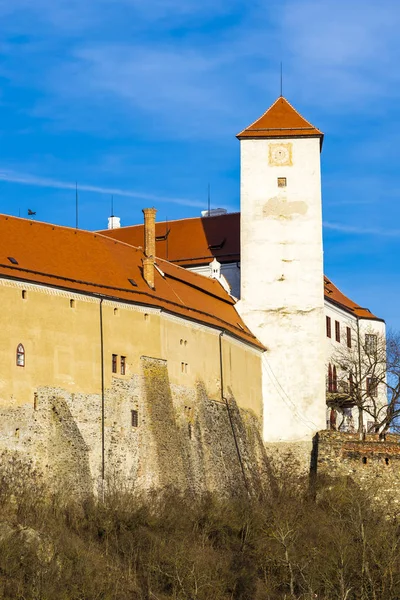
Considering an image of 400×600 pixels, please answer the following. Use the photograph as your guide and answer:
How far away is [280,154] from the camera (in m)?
76.7

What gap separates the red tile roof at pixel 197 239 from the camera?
264 feet

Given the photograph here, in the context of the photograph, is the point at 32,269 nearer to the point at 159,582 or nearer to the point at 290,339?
the point at 159,582

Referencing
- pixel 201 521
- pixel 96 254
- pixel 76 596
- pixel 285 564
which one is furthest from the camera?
pixel 96 254

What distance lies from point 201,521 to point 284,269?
16818 millimetres

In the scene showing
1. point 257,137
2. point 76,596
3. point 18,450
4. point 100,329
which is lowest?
point 76,596

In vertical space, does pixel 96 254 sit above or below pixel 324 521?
above

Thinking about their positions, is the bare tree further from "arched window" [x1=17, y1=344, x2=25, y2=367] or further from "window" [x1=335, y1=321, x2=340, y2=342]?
"arched window" [x1=17, y1=344, x2=25, y2=367]

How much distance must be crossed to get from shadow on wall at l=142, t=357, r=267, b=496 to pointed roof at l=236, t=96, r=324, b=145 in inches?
501

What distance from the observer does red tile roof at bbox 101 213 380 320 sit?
264 ft

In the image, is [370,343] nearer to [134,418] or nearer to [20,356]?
[134,418]

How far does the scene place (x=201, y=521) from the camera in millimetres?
62719

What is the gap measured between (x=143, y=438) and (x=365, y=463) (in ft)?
40.9

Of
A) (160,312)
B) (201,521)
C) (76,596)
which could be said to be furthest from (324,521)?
A: (76,596)

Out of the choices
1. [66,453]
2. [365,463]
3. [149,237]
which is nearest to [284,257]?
[149,237]
